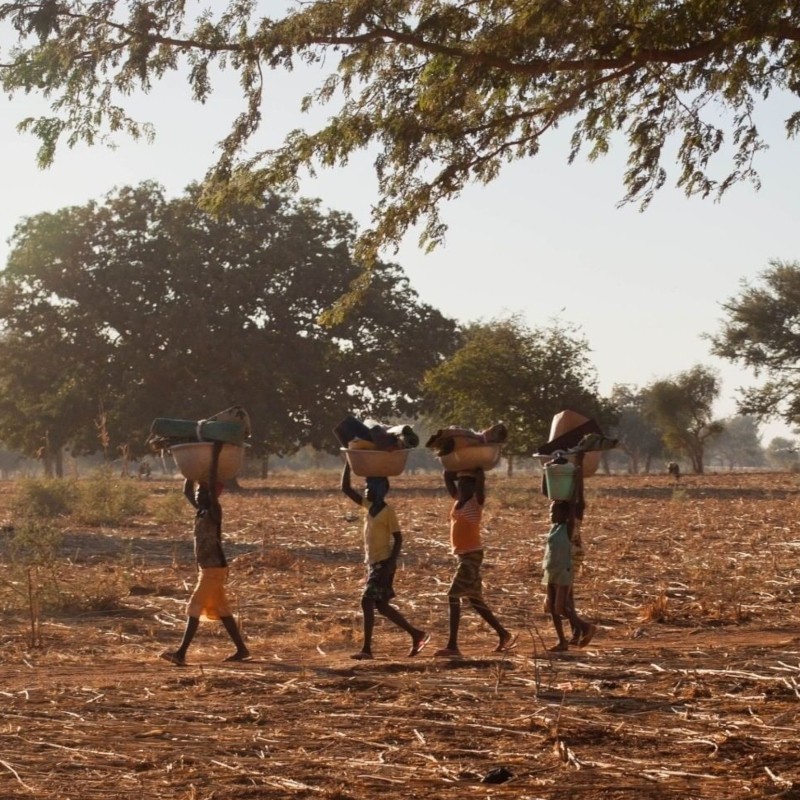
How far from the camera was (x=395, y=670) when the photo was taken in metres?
9.30

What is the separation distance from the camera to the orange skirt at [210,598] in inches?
403

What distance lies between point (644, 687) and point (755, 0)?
14.3 feet

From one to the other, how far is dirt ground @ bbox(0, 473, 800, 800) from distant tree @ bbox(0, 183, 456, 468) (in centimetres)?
2739

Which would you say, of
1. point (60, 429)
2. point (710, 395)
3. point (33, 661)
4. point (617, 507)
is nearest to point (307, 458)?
point (710, 395)

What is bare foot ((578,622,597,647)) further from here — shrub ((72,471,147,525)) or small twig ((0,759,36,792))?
shrub ((72,471,147,525))

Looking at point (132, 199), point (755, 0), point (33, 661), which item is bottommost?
point (33, 661)

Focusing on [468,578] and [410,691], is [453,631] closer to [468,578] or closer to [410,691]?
[468,578]

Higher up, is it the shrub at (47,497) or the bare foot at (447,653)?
the shrub at (47,497)

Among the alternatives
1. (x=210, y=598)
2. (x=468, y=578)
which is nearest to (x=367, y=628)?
(x=468, y=578)

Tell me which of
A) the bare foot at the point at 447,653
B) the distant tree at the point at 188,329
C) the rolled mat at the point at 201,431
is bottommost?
the bare foot at the point at 447,653

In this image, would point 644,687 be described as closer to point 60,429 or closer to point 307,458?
point 60,429

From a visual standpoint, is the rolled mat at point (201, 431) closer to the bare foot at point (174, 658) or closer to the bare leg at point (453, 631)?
the bare foot at point (174, 658)

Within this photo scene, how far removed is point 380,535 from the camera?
34.1ft

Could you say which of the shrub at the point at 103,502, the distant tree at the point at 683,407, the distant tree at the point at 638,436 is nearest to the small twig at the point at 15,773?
the shrub at the point at 103,502
